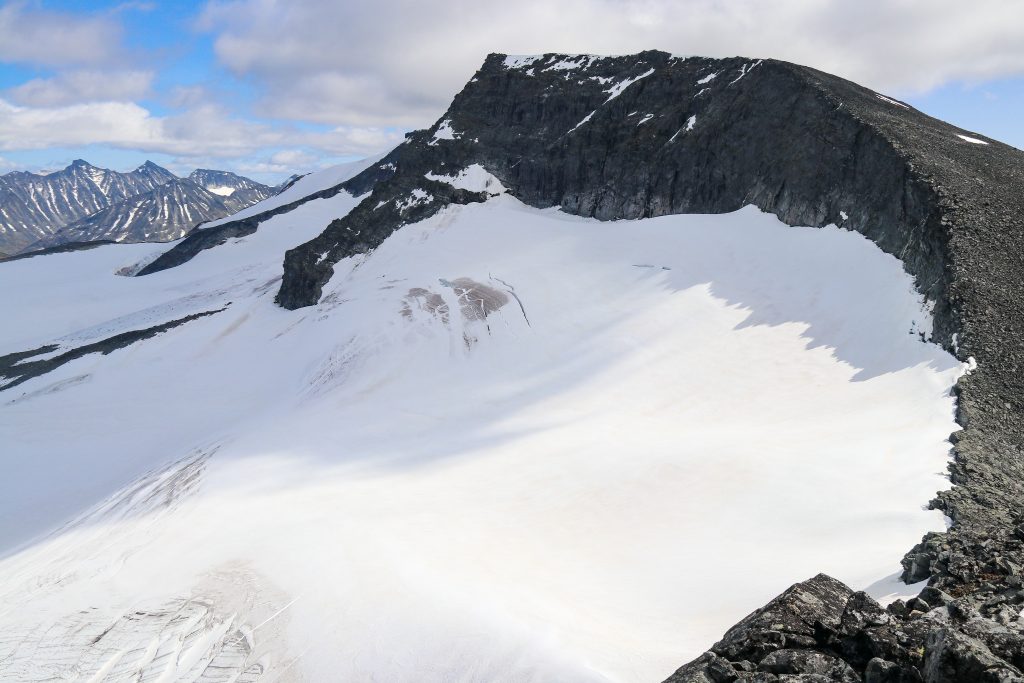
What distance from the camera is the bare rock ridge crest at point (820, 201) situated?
8.78 m

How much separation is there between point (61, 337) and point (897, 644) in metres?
82.0

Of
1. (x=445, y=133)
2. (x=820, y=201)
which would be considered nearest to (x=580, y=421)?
(x=820, y=201)

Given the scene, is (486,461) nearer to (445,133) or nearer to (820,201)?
(820,201)

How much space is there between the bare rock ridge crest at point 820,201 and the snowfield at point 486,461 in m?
1.47

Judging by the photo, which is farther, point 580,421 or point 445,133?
point 445,133

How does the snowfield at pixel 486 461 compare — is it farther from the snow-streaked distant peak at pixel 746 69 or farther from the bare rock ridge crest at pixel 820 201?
the snow-streaked distant peak at pixel 746 69

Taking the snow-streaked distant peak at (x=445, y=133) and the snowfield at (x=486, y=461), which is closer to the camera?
the snowfield at (x=486, y=461)

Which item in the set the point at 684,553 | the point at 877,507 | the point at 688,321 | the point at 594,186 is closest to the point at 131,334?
the point at 594,186

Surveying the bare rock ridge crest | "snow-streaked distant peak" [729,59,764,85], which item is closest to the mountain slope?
the bare rock ridge crest

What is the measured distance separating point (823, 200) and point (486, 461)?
88.0 ft

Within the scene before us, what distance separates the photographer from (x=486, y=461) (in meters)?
25.2

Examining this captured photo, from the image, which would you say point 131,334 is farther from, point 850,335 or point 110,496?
point 850,335

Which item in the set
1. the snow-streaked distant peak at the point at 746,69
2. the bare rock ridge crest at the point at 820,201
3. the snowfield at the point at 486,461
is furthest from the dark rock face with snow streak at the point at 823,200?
the snowfield at the point at 486,461

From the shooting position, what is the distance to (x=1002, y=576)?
36.3 ft
